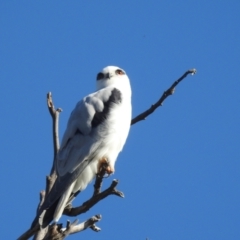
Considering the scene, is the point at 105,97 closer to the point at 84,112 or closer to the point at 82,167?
the point at 84,112

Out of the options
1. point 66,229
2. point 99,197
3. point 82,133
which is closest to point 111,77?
point 82,133

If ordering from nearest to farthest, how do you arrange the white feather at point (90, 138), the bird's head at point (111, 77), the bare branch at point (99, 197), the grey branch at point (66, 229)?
the grey branch at point (66, 229), the bare branch at point (99, 197), the white feather at point (90, 138), the bird's head at point (111, 77)

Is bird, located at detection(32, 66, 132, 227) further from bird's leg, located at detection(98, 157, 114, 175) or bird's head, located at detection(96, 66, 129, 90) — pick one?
bird's head, located at detection(96, 66, 129, 90)

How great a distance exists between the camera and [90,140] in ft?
15.1

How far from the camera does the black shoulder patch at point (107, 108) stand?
15.5 ft

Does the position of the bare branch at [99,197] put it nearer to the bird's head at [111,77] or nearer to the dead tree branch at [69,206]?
the dead tree branch at [69,206]

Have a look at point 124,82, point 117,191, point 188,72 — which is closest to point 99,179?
point 117,191

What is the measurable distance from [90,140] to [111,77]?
4.86ft

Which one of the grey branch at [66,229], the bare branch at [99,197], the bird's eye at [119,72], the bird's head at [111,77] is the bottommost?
the grey branch at [66,229]

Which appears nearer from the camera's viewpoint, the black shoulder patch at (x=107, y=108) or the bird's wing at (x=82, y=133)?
the bird's wing at (x=82, y=133)

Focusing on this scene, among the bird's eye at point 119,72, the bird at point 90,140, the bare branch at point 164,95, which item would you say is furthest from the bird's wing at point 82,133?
the bird's eye at point 119,72

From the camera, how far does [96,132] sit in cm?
467

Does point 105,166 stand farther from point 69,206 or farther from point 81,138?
point 69,206

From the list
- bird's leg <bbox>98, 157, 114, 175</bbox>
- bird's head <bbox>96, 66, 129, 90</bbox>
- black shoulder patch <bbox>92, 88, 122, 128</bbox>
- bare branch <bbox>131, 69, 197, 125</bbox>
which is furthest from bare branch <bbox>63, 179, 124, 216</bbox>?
bird's head <bbox>96, 66, 129, 90</bbox>
